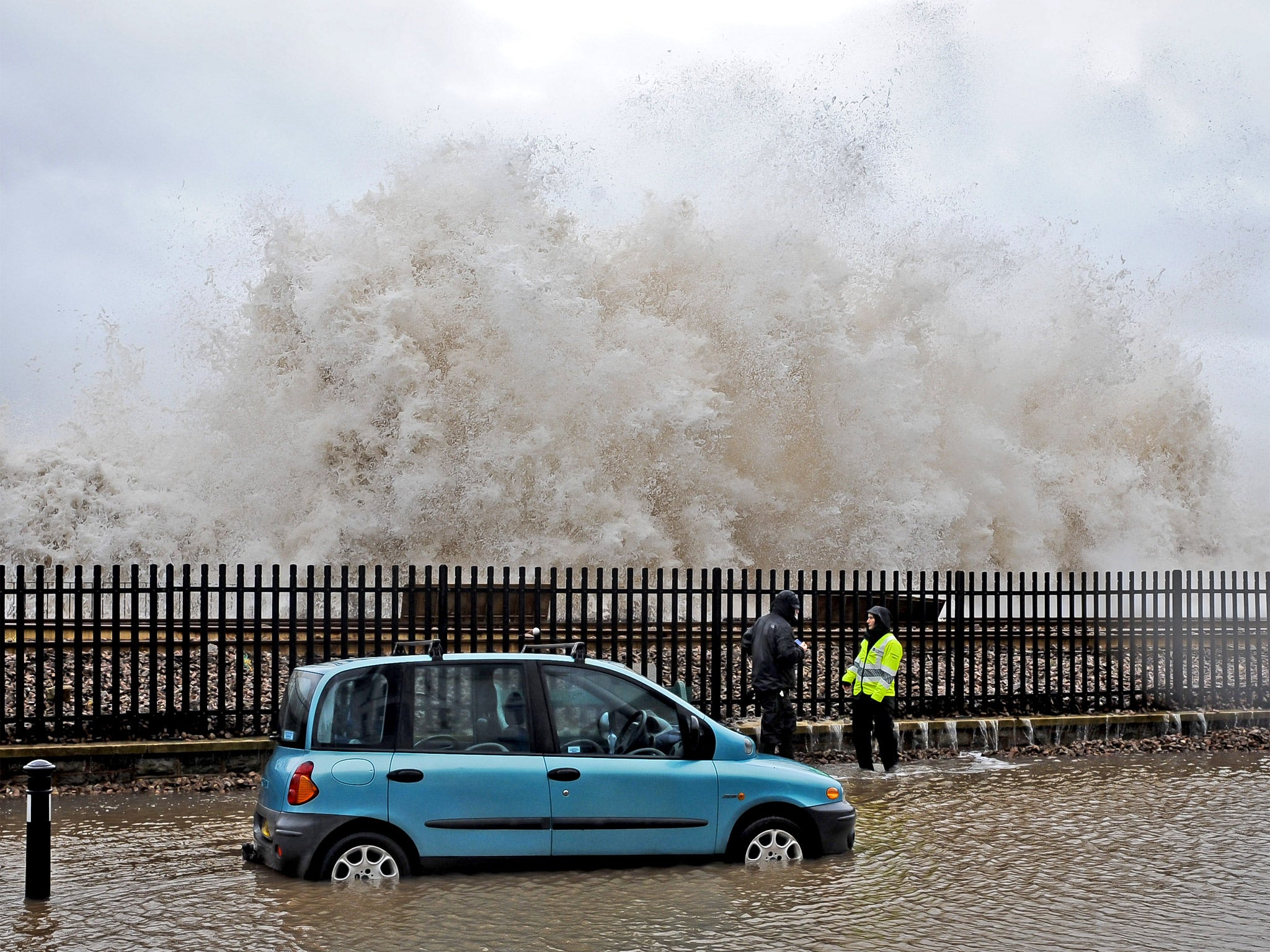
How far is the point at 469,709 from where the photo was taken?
7.63 metres

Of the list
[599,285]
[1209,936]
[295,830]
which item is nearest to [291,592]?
[295,830]

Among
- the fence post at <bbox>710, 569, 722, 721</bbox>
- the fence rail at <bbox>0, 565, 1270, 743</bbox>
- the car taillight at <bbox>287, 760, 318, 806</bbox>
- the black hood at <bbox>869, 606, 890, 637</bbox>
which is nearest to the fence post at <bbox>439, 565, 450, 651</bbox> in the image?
the fence rail at <bbox>0, 565, 1270, 743</bbox>

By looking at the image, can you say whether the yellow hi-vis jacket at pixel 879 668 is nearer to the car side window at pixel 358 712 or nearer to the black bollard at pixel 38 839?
the car side window at pixel 358 712

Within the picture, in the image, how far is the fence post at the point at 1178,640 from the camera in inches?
610

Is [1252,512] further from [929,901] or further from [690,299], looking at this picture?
[929,901]

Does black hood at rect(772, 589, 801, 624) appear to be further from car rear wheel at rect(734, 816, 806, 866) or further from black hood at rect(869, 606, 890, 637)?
car rear wheel at rect(734, 816, 806, 866)

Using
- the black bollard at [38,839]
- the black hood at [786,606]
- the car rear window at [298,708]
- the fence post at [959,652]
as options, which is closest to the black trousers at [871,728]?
the black hood at [786,606]

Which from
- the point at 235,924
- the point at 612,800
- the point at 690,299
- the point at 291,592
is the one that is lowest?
the point at 235,924

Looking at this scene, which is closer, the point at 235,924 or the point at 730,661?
the point at 235,924

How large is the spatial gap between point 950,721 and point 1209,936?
23.5ft

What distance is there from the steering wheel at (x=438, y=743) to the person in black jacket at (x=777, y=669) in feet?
15.4

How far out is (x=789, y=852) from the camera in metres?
7.98

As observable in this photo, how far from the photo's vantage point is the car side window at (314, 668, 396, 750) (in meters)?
7.41

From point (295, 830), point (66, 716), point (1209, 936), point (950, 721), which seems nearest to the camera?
point (1209, 936)
